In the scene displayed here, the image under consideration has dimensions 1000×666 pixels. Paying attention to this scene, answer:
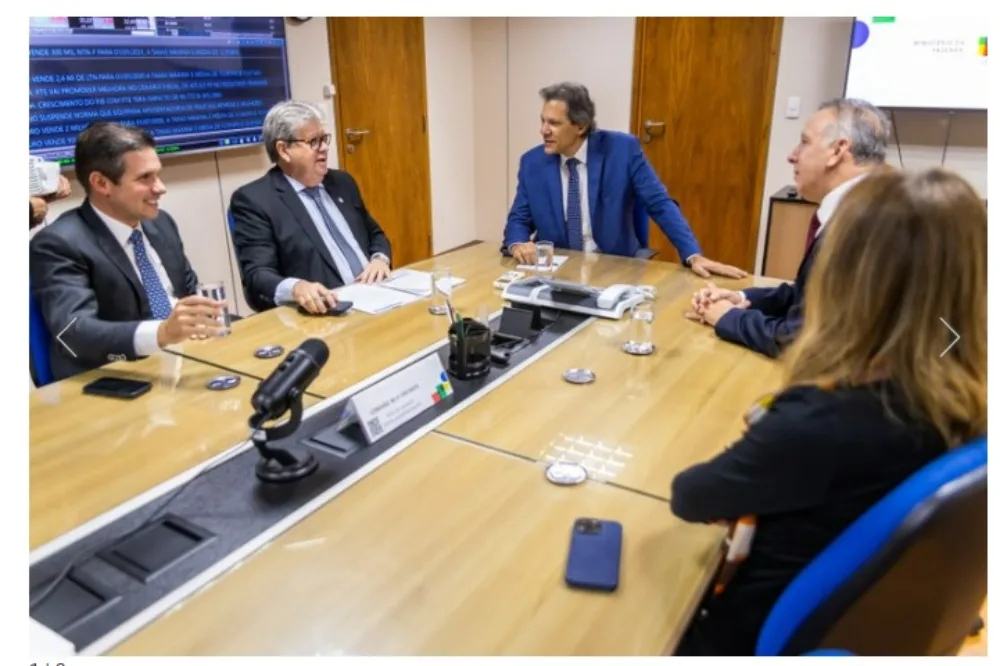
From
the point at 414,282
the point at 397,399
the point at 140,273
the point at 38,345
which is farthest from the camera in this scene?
the point at 414,282

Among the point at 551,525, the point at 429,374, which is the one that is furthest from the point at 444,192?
the point at 551,525

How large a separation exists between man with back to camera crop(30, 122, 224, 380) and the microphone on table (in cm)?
45

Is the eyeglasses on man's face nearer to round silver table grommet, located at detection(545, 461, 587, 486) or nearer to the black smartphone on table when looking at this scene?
the black smartphone on table

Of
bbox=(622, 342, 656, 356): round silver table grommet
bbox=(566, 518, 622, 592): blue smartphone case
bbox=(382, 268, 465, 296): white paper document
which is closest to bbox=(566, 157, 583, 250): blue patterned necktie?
bbox=(382, 268, 465, 296): white paper document

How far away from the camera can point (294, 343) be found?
1.94 m

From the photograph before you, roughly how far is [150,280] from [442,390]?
3.44 feet

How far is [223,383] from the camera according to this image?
66.0 inches

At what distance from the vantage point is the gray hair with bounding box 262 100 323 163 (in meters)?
2.50

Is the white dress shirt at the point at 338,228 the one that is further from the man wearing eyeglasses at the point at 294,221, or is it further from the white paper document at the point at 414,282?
the white paper document at the point at 414,282

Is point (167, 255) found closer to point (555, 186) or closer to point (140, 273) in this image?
point (140, 273)

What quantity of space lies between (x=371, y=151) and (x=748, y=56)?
241cm

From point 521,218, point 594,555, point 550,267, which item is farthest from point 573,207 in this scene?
point 594,555

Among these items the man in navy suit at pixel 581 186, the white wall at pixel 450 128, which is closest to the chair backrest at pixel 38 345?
the man in navy suit at pixel 581 186

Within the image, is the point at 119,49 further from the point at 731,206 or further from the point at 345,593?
the point at 731,206
